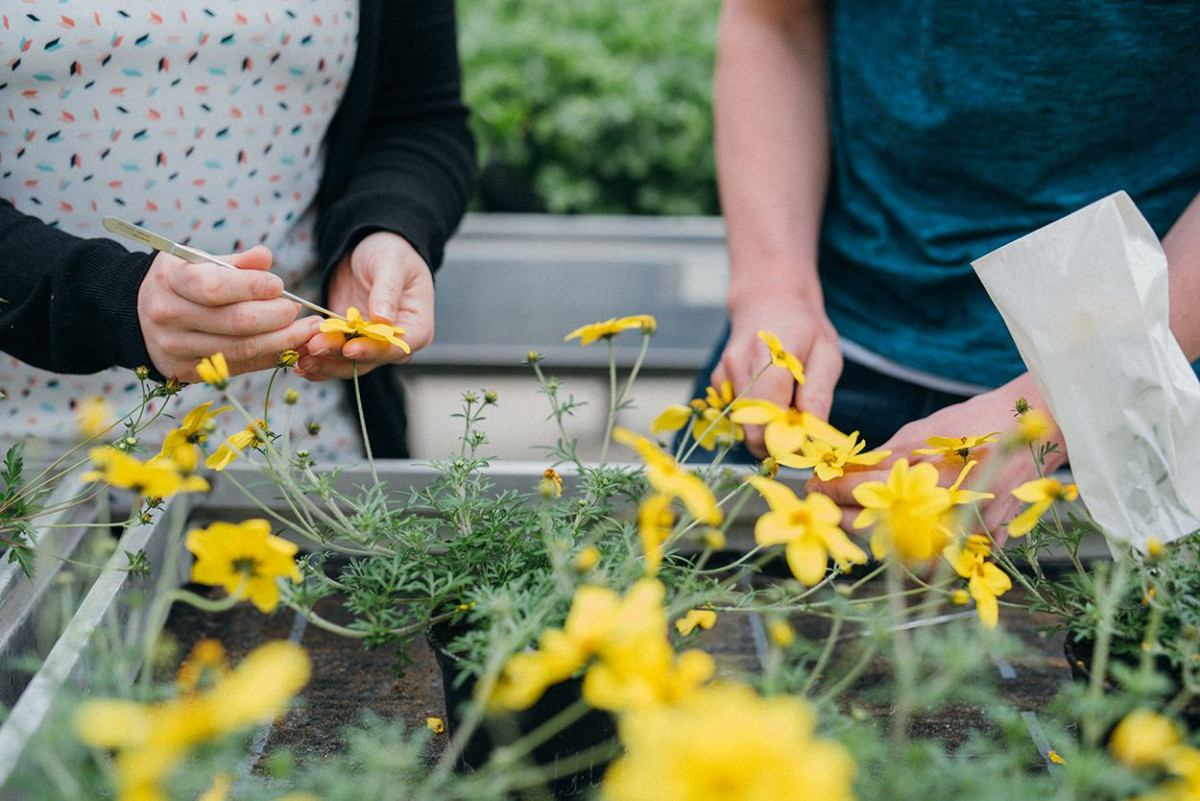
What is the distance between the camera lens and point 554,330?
208cm

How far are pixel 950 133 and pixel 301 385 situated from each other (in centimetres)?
73

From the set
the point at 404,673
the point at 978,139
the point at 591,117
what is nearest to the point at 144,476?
the point at 404,673

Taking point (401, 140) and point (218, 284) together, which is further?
point (401, 140)

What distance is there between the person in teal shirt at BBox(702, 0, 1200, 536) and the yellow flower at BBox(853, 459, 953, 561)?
0.19 metres

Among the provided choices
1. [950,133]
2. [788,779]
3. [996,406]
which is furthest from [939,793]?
[950,133]

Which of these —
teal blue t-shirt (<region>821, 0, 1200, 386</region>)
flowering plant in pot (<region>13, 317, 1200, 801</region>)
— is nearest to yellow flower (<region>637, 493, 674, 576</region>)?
flowering plant in pot (<region>13, 317, 1200, 801</region>)

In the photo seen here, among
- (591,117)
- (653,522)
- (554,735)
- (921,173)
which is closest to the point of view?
(653,522)

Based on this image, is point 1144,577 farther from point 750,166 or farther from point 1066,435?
point 750,166

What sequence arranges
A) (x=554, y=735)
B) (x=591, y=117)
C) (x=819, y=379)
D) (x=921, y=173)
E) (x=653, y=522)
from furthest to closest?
(x=591, y=117)
(x=921, y=173)
(x=819, y=379)
(x=554, y=735)
(x=653, y=522)

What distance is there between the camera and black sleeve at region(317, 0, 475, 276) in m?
1.02

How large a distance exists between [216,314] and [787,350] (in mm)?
502

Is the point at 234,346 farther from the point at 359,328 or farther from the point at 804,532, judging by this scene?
the point at 804,532

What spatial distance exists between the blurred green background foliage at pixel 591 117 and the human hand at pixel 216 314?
1959 mm

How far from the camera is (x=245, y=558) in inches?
20.6
